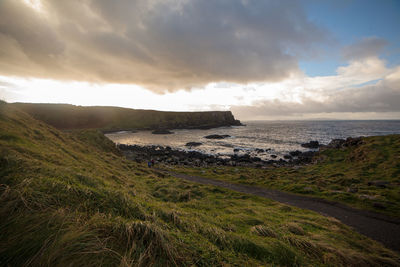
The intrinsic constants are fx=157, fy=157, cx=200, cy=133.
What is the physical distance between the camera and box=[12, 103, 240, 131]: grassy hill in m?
138

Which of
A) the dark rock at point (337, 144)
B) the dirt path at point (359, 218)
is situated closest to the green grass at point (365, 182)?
the dirt path at point (359, 218)

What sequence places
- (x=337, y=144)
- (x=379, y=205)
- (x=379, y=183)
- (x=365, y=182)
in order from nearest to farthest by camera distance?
1. (x=379, y=205)
2. (x=379, y=183)
3. (x=365, y=182)
4. (x=337, y=144)

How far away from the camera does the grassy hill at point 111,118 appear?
138 m

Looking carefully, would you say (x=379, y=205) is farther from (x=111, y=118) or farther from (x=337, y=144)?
(x=111, y=118)

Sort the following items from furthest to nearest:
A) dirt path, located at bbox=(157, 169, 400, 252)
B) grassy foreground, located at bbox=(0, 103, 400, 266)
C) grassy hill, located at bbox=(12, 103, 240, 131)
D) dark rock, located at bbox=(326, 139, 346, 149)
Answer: grassy hill, located at bbox=(12, 103, 240, 131), dark rock, located at bbox=(326, 139, 346, 149), dirt path, located at bbox=(157, 169, 400, 252), grassy foreground, located at bbox=(0, 103, 400, 266)

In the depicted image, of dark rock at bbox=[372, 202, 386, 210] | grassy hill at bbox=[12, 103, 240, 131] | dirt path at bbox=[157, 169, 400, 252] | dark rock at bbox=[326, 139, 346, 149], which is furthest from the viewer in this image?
grassy hill at bbox=[12, 103, 240, 131]

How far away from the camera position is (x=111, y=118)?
158125mm

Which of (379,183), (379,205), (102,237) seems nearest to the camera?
(102,237)

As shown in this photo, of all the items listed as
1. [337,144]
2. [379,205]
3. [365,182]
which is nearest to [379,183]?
[365,182]

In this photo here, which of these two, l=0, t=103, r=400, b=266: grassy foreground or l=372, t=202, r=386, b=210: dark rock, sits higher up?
A: l=0, t=103, r=400, b=266: grassy foreground

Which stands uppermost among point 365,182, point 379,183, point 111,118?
point 111,118

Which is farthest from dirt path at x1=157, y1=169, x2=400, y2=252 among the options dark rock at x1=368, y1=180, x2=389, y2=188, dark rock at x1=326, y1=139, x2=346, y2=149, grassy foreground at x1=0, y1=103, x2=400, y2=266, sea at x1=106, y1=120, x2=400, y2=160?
sea at x1=106, y1=120, x2=400, y2=160

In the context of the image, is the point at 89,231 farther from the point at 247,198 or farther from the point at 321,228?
the point at 247,198

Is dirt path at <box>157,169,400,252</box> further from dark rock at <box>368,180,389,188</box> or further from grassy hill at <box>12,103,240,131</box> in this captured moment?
grassy hill at <box>12,103,240,131</box>
